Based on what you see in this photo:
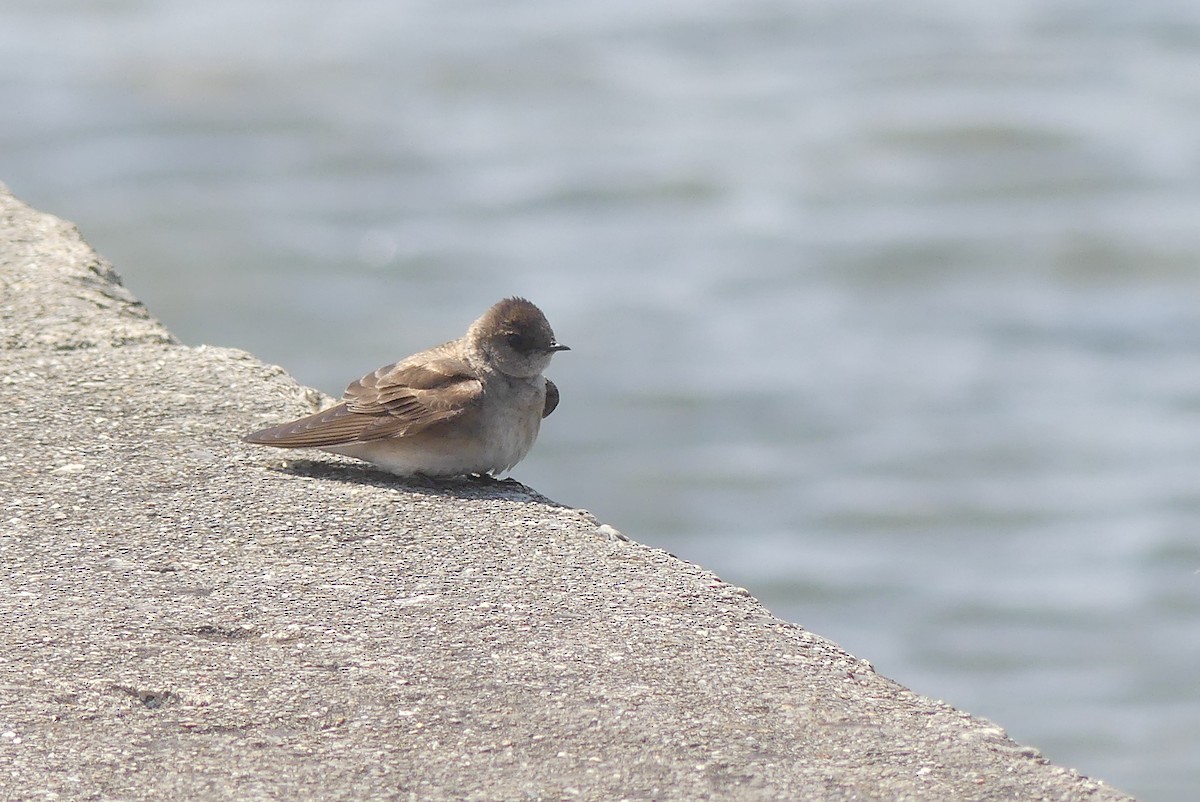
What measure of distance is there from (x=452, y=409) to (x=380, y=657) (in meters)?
1.52

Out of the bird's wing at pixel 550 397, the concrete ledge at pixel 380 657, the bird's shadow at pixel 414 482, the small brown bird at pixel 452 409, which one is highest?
the bird's wing at pixel 550 397

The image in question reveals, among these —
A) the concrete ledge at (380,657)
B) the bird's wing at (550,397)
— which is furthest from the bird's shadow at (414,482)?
the bird's wing at (550,397)

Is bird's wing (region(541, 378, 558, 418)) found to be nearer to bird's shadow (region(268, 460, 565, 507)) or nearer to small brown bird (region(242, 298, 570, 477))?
small brown bird (region(242, 298, 570, 477))

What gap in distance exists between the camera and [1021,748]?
3.61 m

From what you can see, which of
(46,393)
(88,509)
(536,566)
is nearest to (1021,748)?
(536,566)

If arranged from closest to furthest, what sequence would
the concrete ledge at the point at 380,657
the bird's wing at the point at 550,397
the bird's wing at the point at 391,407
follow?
the concrete ledge at the point at 380,657 → the bird's wing at the point at 391,407 → the bird's wing at the point at 550,397

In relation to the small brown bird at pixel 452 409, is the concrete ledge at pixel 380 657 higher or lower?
lower

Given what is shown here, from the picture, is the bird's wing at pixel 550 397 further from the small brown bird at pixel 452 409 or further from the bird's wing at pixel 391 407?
the bird's wing at pixel 391 407

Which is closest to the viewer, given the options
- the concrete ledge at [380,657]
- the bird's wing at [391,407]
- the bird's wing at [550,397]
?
the concrete ledge at [380,657]

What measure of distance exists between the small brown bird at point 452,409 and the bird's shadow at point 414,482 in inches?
1.7

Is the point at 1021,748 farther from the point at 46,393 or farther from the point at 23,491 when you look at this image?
the point at 46,393

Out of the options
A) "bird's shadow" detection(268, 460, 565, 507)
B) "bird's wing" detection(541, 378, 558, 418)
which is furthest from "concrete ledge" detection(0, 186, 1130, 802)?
"bird's wing" detection(541, 378, 558, 418)

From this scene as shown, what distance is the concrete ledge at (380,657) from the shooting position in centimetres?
338

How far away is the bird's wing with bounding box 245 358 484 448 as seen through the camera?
16.5ft
